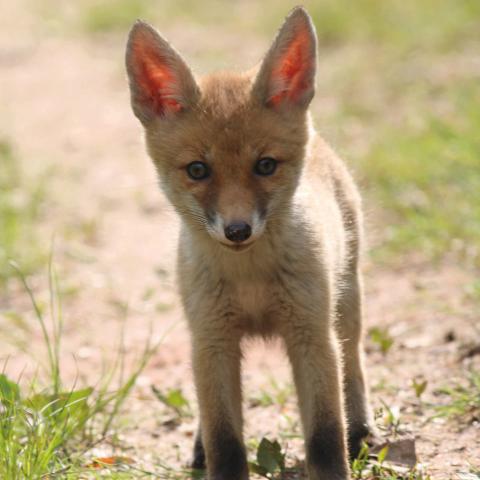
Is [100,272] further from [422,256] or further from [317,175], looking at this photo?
[317,175]

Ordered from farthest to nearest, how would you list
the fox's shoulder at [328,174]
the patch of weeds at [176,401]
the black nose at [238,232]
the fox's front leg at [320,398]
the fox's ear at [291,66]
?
1. the patch of weeds at [176,401]
2. the fox's shoulder at [328,174]
3. the fox's ear at [291,66]
4. the fox's front leg at [320,398]
5. the black nose at [238,232]

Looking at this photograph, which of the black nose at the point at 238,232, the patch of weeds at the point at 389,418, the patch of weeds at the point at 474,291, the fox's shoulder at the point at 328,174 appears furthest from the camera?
the patch of weeds at the point at 474,291

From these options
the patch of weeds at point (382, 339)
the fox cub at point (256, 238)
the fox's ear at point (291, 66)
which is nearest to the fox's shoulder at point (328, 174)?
the fox cub at point (256, 238)

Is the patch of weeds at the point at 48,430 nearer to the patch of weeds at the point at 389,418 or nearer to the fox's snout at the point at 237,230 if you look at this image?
the fox's snout at the point at 237,230

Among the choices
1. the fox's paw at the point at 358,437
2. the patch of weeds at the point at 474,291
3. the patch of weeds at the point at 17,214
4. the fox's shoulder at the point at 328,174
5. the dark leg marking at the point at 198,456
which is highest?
the patch of weeds at the point at 17,214

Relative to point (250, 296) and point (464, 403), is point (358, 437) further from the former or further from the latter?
point (250, 296)

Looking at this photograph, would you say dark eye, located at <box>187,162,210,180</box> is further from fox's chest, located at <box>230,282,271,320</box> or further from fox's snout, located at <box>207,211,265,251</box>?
fox's chest, located at <box>230,282,271,320</box>
